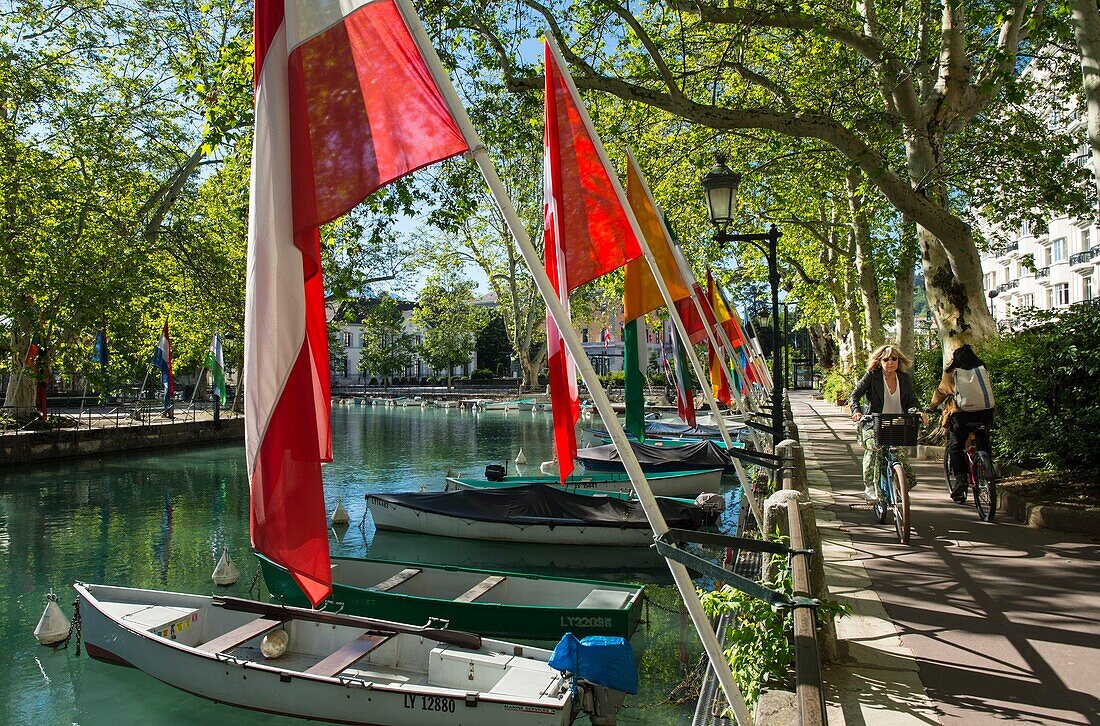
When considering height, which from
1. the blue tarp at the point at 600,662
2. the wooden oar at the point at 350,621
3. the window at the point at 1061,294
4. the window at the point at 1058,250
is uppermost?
the window at the point at 1058,250

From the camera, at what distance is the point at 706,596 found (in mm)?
5688

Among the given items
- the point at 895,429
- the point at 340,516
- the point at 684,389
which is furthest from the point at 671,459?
the point at 895,429

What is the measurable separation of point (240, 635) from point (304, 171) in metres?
6.92

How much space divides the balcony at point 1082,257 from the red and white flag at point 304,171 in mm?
52668

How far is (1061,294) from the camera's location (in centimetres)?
5650

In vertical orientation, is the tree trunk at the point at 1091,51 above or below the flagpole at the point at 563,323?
above

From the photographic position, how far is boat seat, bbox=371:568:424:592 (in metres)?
10.7

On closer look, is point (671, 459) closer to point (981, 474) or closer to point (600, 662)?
point (981, 474)

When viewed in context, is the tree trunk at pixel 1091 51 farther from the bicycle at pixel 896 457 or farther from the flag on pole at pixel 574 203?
the flag on pole at pixel 574 203

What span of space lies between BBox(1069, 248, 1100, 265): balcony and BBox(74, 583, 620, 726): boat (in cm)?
5020

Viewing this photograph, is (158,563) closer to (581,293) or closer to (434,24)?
(434,24)

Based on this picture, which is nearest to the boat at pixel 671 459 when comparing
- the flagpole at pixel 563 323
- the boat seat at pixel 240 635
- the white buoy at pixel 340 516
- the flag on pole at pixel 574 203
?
the white buoy at pixel 340 516

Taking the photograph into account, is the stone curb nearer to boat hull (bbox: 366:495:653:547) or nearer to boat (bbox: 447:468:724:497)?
boat hull (bbox: 366:495:653:547)

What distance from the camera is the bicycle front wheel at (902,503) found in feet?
27.3
